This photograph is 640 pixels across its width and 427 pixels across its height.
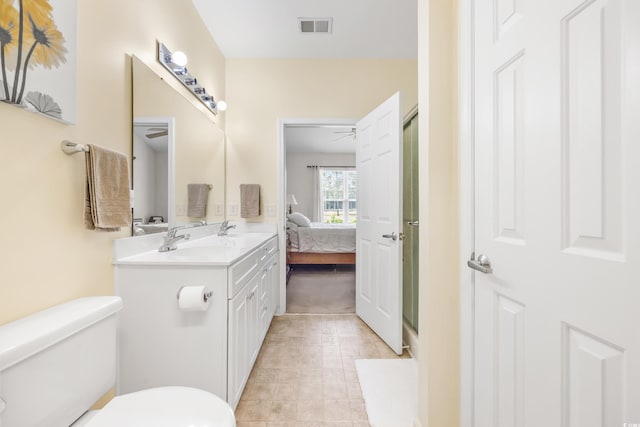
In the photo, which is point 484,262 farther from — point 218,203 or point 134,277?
point 218,203

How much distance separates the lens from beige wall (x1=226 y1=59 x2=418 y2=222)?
2.87 m

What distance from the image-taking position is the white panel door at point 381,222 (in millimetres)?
2119

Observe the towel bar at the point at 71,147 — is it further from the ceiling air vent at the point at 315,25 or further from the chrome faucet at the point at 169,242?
the ceiling air vent at the point at 315,25

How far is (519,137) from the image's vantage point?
0.84m

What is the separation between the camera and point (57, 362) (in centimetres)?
80

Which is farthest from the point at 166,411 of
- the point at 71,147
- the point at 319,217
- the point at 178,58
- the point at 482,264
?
the point at 319,217

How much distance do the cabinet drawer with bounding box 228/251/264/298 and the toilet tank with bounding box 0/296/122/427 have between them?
457 mm

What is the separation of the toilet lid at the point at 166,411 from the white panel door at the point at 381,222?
1554 millimetres

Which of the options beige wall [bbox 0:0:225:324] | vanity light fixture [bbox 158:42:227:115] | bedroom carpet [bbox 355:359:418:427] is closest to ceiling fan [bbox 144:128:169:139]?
beige wall [bbox 0:0:225:324]

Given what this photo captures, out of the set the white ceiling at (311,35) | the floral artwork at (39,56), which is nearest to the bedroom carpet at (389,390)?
the floral artwork at (39,56)

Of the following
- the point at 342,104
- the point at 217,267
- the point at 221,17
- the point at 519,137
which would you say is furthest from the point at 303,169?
the point at 519,137

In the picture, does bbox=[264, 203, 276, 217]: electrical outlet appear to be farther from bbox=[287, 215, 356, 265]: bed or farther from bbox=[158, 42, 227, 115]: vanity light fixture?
bbox=[287, 215, 356, 265]: bed

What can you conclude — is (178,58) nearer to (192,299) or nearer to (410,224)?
(192,299)

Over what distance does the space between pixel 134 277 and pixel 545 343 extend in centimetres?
160
